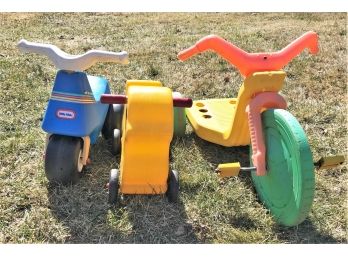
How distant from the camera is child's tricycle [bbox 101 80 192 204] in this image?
2.46 metres

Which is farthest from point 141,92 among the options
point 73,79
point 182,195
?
point 182,195

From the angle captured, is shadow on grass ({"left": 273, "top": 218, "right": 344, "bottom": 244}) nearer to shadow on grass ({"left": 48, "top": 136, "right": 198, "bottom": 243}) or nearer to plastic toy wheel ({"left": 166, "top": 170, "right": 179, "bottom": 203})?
shadow on grass ({"left": 48, "top": 136, "right": 198, "bottom": 243})

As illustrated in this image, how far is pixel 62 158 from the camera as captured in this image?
267 cm

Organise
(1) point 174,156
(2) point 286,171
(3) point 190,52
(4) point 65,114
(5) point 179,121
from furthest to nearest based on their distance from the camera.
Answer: (5) point 179,121, (1) point 174,156, (3) point 190,52, (4) point 65,114, (2) point 286,171

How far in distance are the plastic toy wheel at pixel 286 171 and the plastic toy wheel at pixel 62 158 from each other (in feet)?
3.58

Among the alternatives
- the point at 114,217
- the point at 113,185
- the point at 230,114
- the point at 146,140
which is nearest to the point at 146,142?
the point at 146,140

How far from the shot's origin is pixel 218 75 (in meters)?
4.80

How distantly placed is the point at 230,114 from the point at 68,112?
52.9 inches

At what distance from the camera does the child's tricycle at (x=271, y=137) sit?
2.32 metres

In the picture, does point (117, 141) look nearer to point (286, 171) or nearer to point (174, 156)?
point (174, 156)

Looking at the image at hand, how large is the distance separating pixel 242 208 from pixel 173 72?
7.87 ft

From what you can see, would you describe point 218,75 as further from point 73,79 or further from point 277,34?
point 73,79

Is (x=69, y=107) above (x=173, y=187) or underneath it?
above

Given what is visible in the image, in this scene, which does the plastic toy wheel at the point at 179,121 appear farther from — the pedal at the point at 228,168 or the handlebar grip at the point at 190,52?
the pedal at the point at 228,168
